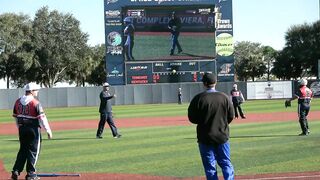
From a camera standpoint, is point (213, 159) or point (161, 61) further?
point (161, 61)

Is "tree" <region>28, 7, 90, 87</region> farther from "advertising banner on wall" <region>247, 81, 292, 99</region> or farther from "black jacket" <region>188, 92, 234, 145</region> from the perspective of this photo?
"black jacket" <region>188, 92, 234, 145</region>

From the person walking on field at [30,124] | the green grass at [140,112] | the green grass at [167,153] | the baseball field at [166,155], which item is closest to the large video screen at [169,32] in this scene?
the green grass at [140,112]

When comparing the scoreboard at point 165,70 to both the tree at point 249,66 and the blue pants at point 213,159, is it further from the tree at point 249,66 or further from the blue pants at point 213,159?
the tree at point 249,66

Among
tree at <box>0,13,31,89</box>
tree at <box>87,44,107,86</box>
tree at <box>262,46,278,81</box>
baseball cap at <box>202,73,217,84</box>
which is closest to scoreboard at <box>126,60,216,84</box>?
tree at <box>0,13,31,89</box>

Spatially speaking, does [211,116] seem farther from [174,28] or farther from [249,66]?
[249,66]

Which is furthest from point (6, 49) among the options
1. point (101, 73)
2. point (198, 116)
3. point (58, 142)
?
point (198, 116)

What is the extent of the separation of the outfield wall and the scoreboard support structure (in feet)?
25.4

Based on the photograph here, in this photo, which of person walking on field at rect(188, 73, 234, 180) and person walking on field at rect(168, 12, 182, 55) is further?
person walking on field at rect(168, 12, 182, 55)

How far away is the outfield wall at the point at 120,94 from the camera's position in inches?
2020

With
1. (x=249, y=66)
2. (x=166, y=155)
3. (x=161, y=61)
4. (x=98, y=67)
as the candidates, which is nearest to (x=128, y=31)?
(x=161, y=61)

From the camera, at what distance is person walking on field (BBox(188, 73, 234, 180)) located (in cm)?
757

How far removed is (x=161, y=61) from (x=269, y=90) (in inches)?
575

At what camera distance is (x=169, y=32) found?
4122 cm

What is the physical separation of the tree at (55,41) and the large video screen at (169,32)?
1381 inches
